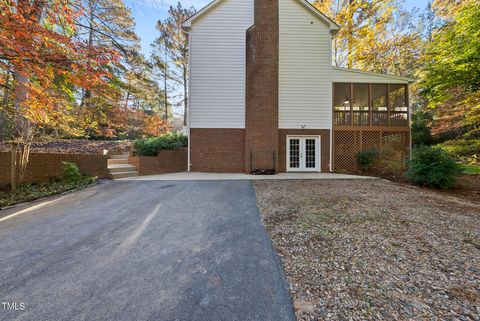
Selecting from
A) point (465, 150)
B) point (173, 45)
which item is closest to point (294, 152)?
point (465, 150)

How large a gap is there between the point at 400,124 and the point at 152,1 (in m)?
12.6

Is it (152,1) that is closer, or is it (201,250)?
(201,250)

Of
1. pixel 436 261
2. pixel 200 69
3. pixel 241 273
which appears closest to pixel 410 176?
pixel 436 261

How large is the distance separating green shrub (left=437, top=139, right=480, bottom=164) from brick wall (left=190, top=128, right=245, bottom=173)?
10.7 metres

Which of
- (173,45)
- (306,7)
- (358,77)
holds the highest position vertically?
(173,45)

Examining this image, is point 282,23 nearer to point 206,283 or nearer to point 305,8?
point 305,8

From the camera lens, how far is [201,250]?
8.52 ft

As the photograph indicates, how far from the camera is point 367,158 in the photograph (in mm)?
9672

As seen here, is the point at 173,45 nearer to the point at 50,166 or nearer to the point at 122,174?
the point at 122,174

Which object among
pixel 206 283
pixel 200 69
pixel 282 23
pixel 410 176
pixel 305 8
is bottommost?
pixel 206 283

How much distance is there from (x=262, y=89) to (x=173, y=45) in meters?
13.5

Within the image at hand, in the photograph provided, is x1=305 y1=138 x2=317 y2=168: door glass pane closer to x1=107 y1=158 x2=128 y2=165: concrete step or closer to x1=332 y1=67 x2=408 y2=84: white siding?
x1=332 y1=67 x2=408 y2=84: white siding

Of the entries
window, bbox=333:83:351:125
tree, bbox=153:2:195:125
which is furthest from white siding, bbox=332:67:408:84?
tree, bbox=153:2:195:125

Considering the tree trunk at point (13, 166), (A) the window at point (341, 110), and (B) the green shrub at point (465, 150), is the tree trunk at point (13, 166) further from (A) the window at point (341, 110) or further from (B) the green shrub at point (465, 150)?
(B) the green shrub at point (465, 150)
